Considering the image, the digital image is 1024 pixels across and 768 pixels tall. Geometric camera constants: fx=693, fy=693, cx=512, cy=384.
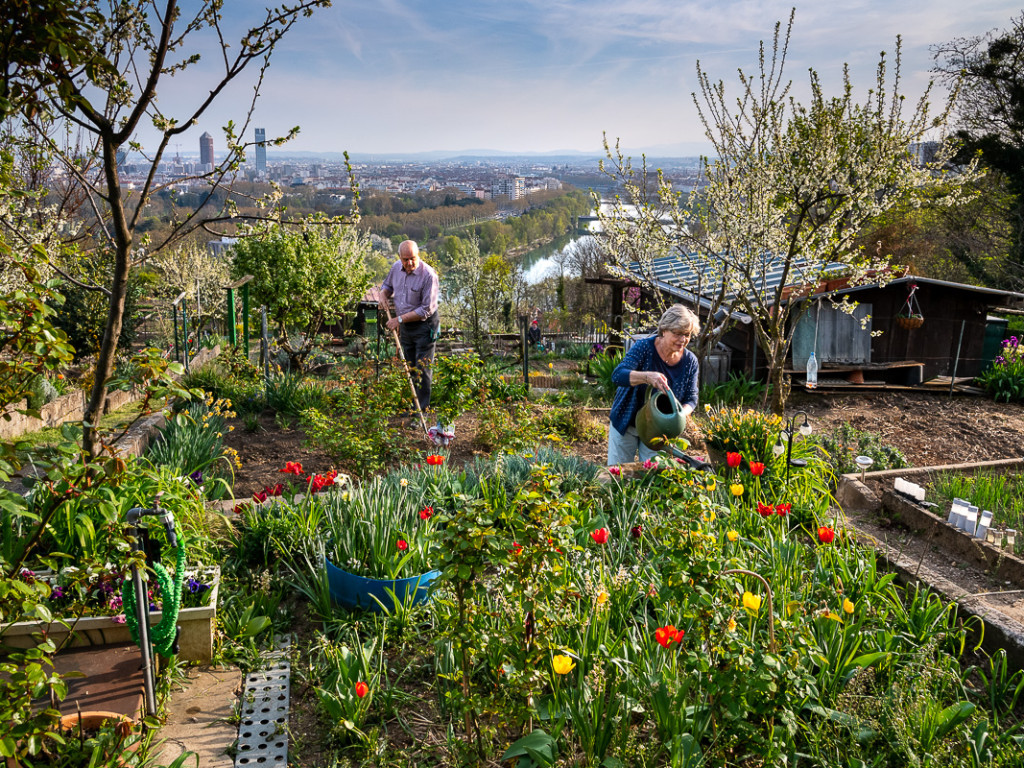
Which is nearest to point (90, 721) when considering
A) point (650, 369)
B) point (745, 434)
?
point (650, 369)

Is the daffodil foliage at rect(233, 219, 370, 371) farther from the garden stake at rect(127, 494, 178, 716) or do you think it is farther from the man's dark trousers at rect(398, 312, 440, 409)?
the garden stake at rect(127, 494, 178, 716)

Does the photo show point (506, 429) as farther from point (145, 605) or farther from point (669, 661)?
point (145, 605)

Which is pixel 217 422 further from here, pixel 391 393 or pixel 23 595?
pixel 23 595

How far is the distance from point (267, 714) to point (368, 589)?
628mm

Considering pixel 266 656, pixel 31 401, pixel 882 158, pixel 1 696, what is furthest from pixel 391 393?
pixel 882 158

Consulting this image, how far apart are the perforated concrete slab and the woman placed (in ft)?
7.58

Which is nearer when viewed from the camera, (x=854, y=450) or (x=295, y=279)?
(x=854, y=450)

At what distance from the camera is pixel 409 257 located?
20.0ft

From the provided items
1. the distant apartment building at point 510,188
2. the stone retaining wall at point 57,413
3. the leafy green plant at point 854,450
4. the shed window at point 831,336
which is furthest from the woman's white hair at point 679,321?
the distant apartment building at point 510,188

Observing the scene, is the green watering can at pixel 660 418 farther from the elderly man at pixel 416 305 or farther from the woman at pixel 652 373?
the elderly man at pixel 416 305

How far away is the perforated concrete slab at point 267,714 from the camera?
2.31 meters

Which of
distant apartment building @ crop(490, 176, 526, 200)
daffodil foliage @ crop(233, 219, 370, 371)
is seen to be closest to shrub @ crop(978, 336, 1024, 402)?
daffodil foliage @ crop(233, 219, 370, 371)

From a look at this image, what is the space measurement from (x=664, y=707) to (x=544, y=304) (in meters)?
36.7

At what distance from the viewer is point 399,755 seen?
229 cm
